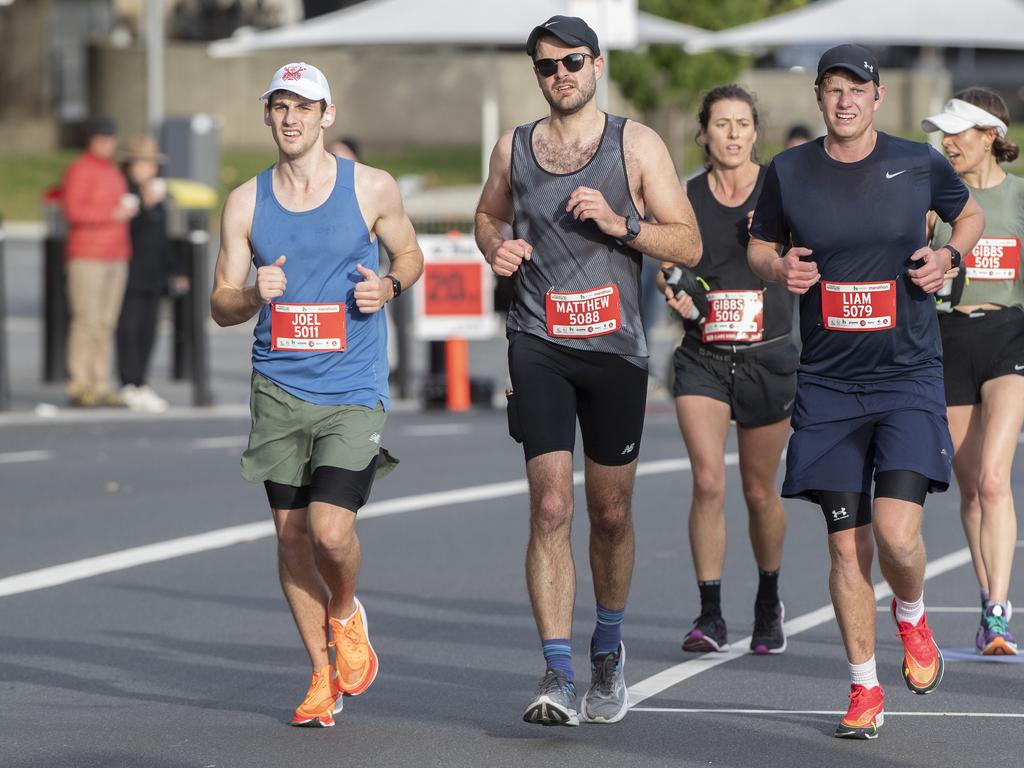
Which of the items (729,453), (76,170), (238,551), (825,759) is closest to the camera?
(825,759)

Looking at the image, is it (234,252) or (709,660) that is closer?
(234,252)

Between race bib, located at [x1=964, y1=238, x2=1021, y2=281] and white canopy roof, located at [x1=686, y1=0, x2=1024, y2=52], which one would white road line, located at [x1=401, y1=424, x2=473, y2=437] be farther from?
white canopy roof, located at [x1=686, y1=0, x2=1024, y2=52]

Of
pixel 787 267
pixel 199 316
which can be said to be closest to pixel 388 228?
pixel 787 267

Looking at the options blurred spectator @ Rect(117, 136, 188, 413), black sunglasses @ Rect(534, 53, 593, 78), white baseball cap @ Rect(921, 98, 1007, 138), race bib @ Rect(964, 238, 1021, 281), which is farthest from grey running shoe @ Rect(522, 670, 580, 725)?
blurred spectator @ Rect(117, 136, 188, 413)

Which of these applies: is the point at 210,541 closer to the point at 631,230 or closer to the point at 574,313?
the point at 574,313

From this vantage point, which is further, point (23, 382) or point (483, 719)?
point (23, 382)

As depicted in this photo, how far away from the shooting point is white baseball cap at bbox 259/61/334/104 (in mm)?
6980

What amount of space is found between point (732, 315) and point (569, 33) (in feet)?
6.00

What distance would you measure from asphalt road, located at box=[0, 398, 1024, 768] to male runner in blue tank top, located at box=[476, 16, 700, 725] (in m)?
0.40

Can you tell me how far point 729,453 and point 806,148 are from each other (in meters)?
8.35

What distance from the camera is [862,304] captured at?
22.1 feet

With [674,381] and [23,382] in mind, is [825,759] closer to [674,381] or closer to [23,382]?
[674,381]

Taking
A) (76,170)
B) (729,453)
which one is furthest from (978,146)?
(76,170)

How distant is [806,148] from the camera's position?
274 inches
